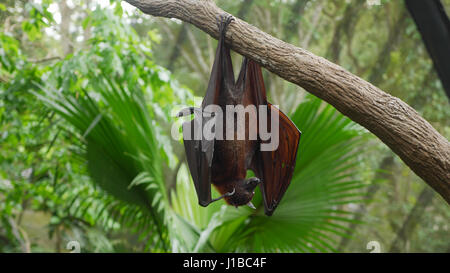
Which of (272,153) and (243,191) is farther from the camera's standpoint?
(272,153)

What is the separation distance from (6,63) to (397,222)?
722cm

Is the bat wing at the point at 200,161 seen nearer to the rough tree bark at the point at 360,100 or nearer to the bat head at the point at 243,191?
the bat head at the point at 243,191

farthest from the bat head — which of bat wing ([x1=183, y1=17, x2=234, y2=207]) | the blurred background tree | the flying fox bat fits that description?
the blurred background tree

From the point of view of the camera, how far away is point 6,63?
280 centimetres

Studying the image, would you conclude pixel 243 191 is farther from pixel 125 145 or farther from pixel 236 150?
pixel 125 145

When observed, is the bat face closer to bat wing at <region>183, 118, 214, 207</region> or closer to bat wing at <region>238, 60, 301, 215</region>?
bat wing at <region>183, 118, 214, 207</region>

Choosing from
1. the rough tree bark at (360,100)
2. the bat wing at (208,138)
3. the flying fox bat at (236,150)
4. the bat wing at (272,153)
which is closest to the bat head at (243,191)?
the flying fox bat at (236,150)

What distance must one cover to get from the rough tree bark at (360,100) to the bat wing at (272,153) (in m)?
0.40

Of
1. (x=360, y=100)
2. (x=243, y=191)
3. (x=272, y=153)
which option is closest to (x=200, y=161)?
(x=243, y=191)

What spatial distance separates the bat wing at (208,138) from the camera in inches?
65.0

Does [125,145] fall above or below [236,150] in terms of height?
below

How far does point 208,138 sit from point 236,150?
0.62 ft

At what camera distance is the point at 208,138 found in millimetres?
1667

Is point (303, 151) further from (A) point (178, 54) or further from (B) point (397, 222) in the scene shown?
(B) point (397, 222)
